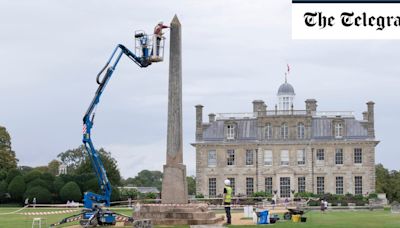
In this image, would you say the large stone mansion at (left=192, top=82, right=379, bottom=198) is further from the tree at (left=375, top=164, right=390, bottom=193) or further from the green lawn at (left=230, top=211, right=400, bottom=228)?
the green lawn at (left=230, top=211, right=400, bottom=228)

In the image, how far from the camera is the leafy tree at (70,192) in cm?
5681

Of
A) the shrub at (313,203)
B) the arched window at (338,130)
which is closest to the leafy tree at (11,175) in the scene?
the shrub at (313,203)

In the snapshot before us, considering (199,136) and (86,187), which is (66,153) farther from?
(86,187)

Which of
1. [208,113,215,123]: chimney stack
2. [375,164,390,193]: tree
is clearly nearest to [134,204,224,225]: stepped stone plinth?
[208,113,215,123]: chimney stack

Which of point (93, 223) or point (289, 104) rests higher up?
point (289, 104)

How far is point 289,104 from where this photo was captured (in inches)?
2817

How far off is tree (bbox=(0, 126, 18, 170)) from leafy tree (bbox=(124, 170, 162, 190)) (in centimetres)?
5035

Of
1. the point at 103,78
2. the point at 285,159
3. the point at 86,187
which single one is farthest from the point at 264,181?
the point at 103,78

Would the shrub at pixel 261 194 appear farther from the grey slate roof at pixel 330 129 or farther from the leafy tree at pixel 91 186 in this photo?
the leafy tree at pixel 91 186


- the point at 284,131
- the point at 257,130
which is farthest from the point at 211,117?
the point at 284,131

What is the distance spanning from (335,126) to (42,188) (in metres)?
27.1

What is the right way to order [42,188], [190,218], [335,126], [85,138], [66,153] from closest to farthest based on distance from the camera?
1. [190,218]
2. [85,138]
3. [42,188]
4. [335,126]
5. [66,153]

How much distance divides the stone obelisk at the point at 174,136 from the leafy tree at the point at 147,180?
98.9m

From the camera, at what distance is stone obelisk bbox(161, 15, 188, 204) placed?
24.9 metres
